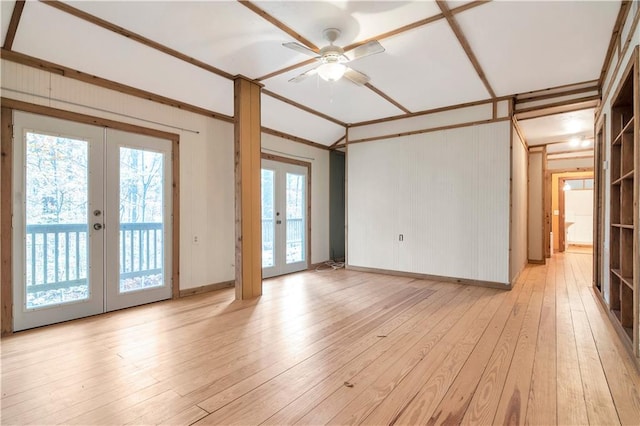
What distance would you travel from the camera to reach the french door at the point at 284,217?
5.66 m

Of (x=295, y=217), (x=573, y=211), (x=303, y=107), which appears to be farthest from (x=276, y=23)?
(x=573, y=211)

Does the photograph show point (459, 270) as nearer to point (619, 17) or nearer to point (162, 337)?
point (619, 17)

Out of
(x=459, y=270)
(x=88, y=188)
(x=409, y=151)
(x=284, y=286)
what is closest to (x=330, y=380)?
(x=284, y=286)

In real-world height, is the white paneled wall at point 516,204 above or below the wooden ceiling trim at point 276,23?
below

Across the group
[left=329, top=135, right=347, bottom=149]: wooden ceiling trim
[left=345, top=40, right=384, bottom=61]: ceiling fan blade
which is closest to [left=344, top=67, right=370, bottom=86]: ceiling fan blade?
[left=345, top=40, right=384, bottom=61]: ceiling fan blade

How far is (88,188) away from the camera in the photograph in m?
3.45

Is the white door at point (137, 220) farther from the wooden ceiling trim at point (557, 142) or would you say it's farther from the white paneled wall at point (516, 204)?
the wooden ceiling trim at point (557, 142)

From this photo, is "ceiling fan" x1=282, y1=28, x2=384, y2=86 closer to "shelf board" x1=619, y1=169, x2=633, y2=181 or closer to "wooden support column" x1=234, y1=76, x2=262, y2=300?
"wooden support column" x1=234, y1=76, x2=262, y2=300

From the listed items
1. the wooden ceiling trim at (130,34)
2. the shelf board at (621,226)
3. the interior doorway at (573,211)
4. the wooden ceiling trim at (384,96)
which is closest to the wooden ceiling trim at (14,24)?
the wooden ceiling trim at (130,34)

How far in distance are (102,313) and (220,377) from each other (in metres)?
2.24

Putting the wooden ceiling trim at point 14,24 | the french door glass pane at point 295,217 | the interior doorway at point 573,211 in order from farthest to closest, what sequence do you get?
the interior doorway at point 573,211
the french door glass pane at point 295,217
the wooden ceiling trim at point 14,24

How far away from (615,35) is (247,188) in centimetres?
419

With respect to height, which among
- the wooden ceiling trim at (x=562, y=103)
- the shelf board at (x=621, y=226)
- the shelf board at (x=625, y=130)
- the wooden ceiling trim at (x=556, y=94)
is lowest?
the shelf board at (x=621, y=226)

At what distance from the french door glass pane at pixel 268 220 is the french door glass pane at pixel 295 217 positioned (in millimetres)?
396
